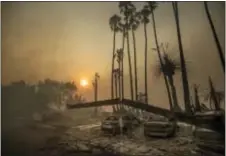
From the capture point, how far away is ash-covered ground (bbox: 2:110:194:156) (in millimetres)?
1932

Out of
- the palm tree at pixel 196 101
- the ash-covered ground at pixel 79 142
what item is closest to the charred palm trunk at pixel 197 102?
the palm tree at pixel 196 101

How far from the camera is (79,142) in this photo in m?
1.96

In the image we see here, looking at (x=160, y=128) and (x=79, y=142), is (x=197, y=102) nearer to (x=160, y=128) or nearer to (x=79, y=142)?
(x=160, y=128)

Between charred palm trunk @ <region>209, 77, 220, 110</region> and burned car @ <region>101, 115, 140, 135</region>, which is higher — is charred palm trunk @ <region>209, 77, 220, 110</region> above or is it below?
above

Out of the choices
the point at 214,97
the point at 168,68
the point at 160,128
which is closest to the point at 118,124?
the point at 160,128

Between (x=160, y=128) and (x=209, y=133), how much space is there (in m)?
0.28

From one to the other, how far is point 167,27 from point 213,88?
0.44 meters

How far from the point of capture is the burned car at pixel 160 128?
1.96 metres

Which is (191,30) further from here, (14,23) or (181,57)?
(14,23)

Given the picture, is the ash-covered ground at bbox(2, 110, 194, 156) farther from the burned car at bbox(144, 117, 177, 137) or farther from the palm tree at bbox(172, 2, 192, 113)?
the palm tree at bbox(172, 2, 192, 113)

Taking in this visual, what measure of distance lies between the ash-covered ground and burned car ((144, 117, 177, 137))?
0.09 feet

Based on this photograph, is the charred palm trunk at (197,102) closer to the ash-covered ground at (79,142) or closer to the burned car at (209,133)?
the burned car at (209,133)

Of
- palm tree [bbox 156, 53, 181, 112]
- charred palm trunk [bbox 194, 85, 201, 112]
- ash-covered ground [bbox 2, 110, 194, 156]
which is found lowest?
ash-covered ground [bbox 2, 110, 194, 156]

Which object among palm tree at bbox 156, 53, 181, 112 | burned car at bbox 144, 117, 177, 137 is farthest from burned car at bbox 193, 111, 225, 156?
palm tree at bbox 156, 53, 181, 112
